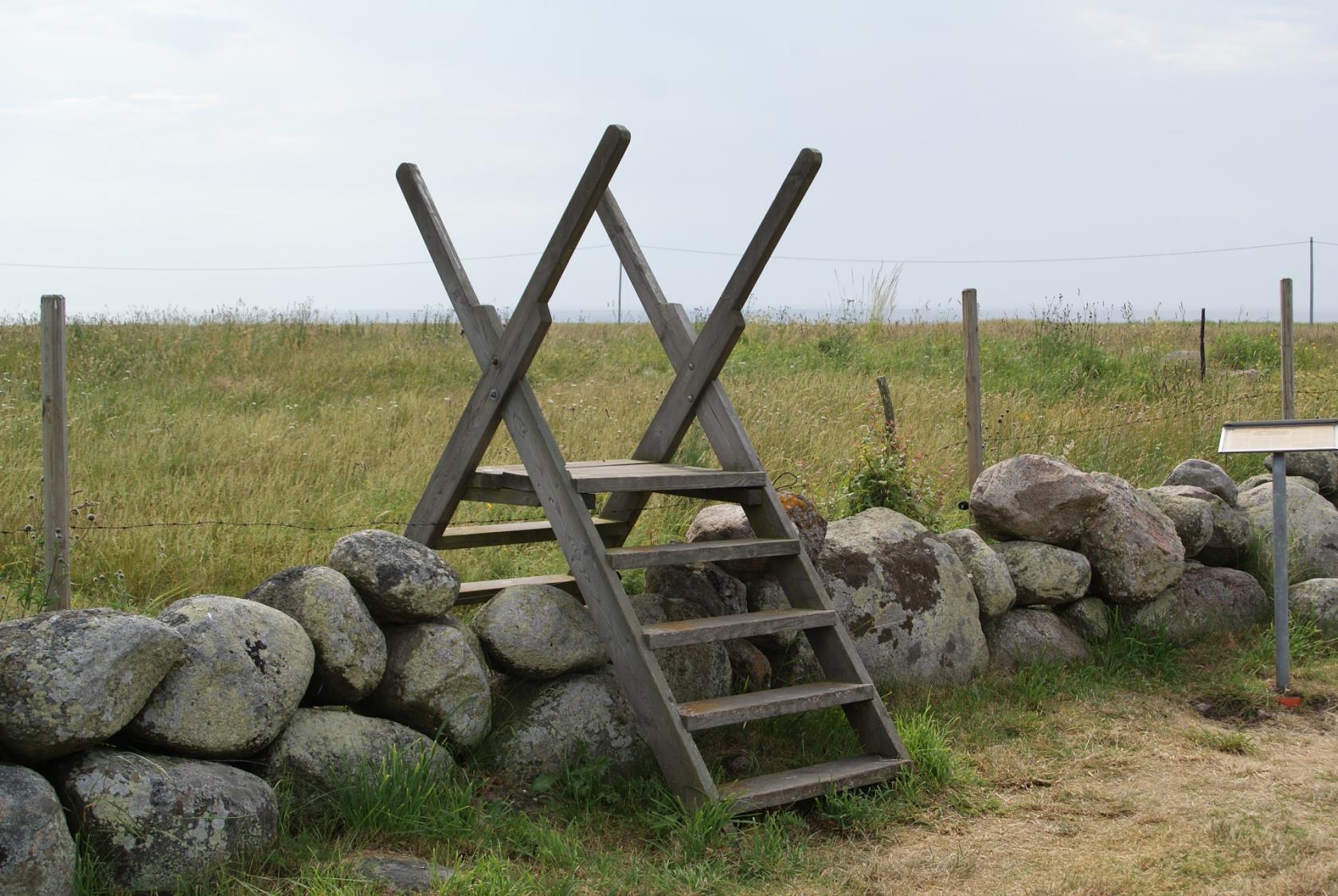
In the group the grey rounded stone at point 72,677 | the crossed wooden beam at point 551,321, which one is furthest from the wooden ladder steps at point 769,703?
the grey rounded stone at point 72,677

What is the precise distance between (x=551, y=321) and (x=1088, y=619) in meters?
3.68

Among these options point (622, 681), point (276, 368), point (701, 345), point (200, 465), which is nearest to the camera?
point (622, 681)

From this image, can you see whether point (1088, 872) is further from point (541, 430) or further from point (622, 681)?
point (541, 430)

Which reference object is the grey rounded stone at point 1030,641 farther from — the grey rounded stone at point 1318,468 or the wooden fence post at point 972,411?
the grey rounded stone at point 1318,468

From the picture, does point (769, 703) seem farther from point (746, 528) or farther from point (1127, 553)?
point (1127, 553)

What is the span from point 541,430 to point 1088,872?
103 inches

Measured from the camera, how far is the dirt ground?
13.0 feet

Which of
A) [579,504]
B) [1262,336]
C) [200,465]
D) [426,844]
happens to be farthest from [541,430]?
[1262,336]

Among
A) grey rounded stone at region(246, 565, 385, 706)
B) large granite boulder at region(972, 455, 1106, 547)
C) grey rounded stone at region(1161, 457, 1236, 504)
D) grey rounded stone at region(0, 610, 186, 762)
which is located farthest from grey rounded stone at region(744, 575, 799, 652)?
grey rounded stone at region(1161, 457, 1236, 504)

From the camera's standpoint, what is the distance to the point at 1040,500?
6562 mm

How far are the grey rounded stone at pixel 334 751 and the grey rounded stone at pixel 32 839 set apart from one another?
810mm

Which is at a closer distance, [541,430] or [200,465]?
[541,430]

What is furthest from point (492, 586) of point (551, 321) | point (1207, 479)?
point (1207, 479)

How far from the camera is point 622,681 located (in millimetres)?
4578
